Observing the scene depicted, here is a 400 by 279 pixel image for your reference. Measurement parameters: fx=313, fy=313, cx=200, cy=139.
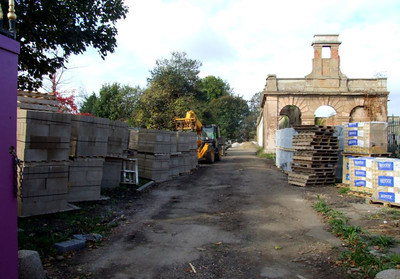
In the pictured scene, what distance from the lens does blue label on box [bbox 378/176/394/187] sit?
833 centimetres

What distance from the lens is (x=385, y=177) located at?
27.8 ft

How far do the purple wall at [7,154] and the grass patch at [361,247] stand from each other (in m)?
4.31

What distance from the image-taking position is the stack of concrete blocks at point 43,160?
617 centimetres

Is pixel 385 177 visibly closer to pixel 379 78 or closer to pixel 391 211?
pixel 391 211

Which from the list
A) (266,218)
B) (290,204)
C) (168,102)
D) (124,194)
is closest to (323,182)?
(290,204)

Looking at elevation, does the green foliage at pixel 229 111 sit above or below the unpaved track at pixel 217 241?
above

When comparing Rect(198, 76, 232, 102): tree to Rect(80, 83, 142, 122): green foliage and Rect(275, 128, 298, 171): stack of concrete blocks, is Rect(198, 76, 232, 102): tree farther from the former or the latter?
Rect(275, 128, 298, 171): stack of concrete blocks

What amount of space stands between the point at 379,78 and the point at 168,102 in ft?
64.8

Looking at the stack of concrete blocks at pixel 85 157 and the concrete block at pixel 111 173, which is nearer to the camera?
the stack of concrete blocks at pixel 85 157

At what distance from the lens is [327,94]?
29.2 meters

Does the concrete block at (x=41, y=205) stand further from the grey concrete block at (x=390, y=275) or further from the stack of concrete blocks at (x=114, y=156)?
the grey concrete block at (x=390, y=275)

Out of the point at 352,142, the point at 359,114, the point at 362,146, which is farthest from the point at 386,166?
the point at 359,114

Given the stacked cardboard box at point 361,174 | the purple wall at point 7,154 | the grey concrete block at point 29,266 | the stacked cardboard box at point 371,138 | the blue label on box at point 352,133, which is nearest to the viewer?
the purple wall at point 7,154

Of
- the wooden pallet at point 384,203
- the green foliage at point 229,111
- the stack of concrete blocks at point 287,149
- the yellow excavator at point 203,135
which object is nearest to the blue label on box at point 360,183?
the wooden pallet at point 384,203
